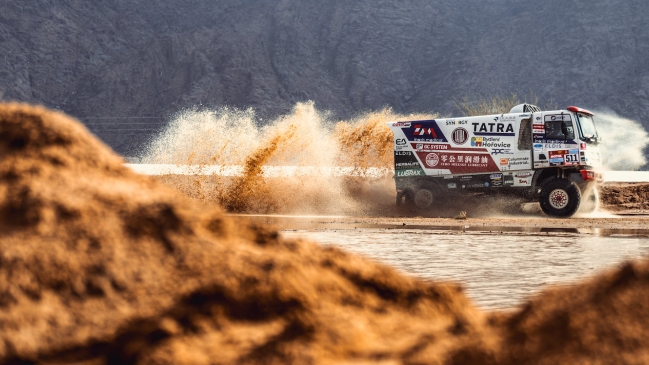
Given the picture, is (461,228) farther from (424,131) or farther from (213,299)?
(213,299)

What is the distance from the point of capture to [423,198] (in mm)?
22812

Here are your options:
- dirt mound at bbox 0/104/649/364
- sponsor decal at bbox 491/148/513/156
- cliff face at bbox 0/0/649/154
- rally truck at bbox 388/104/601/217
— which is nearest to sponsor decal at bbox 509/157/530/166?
rally truck at bbox 388/104/601/217

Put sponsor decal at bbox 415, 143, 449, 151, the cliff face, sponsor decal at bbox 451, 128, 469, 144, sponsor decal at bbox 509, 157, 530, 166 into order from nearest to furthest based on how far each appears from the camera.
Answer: sponsor decal at bbox 509, 157, 530, 166 → sponsor decal at bbox 451, 128, 469, 144 → sponsor decal at bbox 415, 143, 449, 151 → the cliff face

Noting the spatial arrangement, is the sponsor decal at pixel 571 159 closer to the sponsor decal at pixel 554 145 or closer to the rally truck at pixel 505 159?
the rally truck at pixel 505 159

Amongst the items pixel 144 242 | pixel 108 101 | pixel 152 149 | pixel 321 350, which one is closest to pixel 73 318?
pixel 144 242

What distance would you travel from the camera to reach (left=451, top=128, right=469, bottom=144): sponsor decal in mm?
21797

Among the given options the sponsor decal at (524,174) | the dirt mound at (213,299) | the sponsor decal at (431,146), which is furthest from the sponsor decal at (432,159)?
the dirt mound at (213,299)

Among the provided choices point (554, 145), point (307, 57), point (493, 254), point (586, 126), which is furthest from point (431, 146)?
point (307, 57)

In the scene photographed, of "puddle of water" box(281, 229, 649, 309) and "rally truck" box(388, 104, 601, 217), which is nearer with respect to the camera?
"puddle of water" box(281, 229, 649, 309)

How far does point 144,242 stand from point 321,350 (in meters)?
1.07

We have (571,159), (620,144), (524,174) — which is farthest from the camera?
(620,144)

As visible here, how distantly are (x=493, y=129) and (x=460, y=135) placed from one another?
2.97 feet

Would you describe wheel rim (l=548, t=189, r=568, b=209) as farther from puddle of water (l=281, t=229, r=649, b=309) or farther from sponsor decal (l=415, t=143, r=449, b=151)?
puddle of water (l=281, t=229, r=649, b=309)

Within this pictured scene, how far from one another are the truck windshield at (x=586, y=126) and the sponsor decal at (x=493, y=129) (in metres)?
1.69
